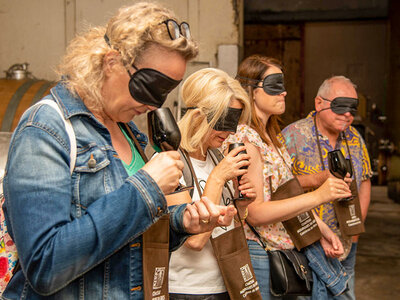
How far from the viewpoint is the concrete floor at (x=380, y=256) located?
17.1 ft

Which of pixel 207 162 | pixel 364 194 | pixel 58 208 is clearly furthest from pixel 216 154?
Result: pixel 364 194

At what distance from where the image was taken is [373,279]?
553 cm

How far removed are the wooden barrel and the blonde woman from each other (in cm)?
208

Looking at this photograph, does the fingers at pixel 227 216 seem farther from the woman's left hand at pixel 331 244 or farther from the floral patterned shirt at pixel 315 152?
the floral patterned shirt at pixel 315 152

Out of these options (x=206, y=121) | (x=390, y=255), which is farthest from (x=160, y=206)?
(x=390, y=255)

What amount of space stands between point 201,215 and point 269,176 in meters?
1.22

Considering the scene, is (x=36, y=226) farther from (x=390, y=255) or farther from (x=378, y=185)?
(x=378, y=185)

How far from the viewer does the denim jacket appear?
1.12m

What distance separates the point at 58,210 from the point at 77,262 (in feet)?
0.45

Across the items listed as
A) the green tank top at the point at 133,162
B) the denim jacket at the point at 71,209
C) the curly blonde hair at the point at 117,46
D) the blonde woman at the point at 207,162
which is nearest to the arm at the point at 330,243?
the blonde woman at the point at 207,162

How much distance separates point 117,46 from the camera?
4.33ft

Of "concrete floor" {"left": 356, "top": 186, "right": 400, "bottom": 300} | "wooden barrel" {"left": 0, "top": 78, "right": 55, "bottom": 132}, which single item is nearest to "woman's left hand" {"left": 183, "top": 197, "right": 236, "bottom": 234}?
"wooden barrel" {"left": 0, "top": 78, "right": 55, "bottom": 132}

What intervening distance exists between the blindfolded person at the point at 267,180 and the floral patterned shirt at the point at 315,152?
0.26 meters

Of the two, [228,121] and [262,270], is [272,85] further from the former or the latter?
[262,270]
